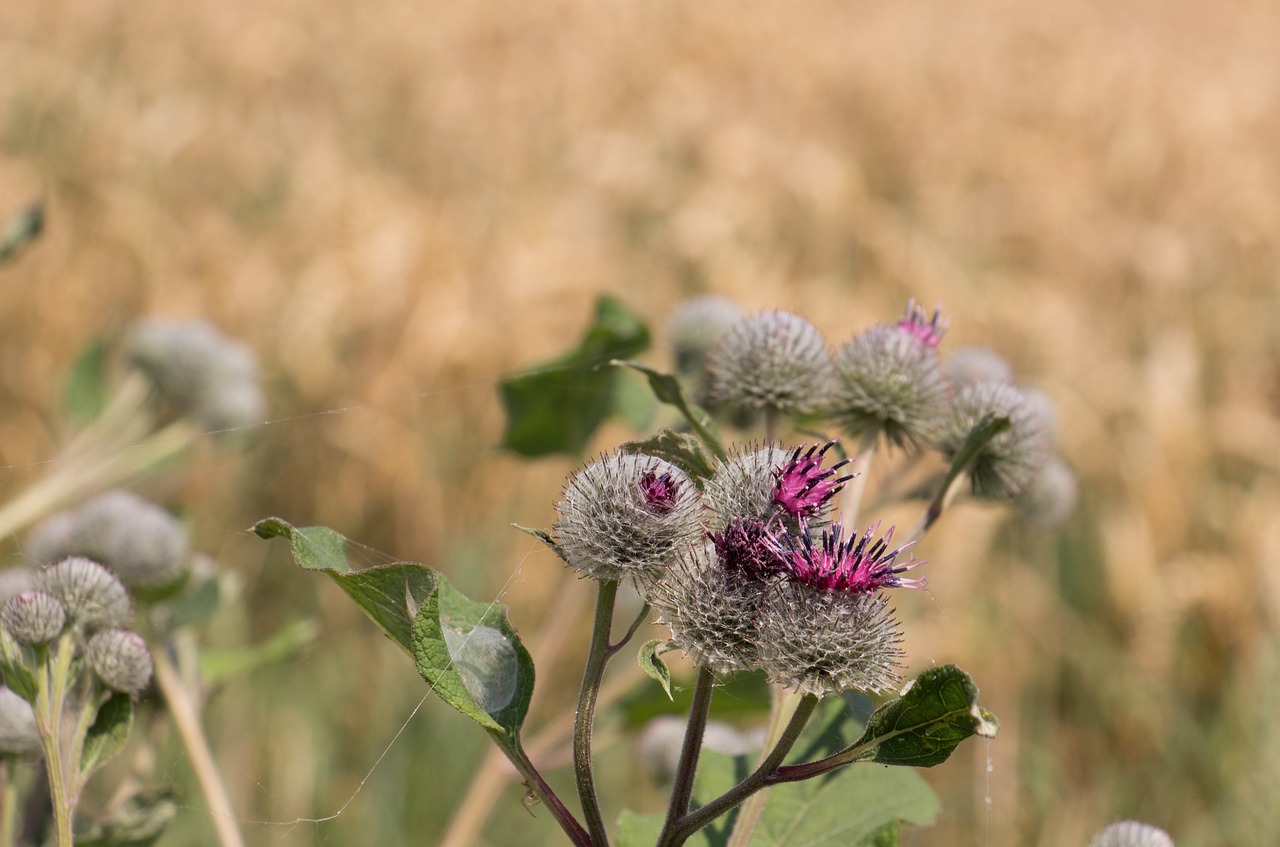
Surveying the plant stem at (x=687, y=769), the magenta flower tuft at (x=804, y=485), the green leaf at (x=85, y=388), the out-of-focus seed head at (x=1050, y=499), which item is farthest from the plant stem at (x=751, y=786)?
the green leaf at (x=85, y=388)

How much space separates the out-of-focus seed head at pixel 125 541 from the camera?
2035mm

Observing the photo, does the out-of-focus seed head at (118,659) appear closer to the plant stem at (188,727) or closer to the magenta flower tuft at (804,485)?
the plant stem at (188,727)

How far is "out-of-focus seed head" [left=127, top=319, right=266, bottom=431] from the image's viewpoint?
11.3 ft

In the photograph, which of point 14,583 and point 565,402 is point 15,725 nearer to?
point 14,583

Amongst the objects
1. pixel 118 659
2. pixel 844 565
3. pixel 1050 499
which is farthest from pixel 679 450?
pixel 1050 499

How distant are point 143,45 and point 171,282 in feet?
17.2

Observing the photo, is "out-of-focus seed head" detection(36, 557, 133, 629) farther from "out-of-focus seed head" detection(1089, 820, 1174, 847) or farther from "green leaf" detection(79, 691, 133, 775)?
"out-of-focus seed head" detection(1089, 820, 1174, 847)

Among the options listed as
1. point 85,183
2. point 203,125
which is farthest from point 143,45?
point 85,183

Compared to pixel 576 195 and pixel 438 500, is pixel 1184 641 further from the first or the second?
pixel 576 195

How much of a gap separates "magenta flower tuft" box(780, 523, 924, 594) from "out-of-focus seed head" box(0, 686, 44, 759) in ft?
3.18

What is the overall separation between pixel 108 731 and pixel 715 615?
0.75 metres

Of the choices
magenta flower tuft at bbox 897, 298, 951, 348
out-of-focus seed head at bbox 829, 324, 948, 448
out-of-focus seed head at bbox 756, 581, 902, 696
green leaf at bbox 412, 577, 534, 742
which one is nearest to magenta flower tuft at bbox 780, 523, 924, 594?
out-of-focus seed head at bbox 756, 581, 902, 696

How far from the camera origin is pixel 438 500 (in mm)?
7574

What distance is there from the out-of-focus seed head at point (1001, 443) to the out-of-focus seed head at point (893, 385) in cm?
5
